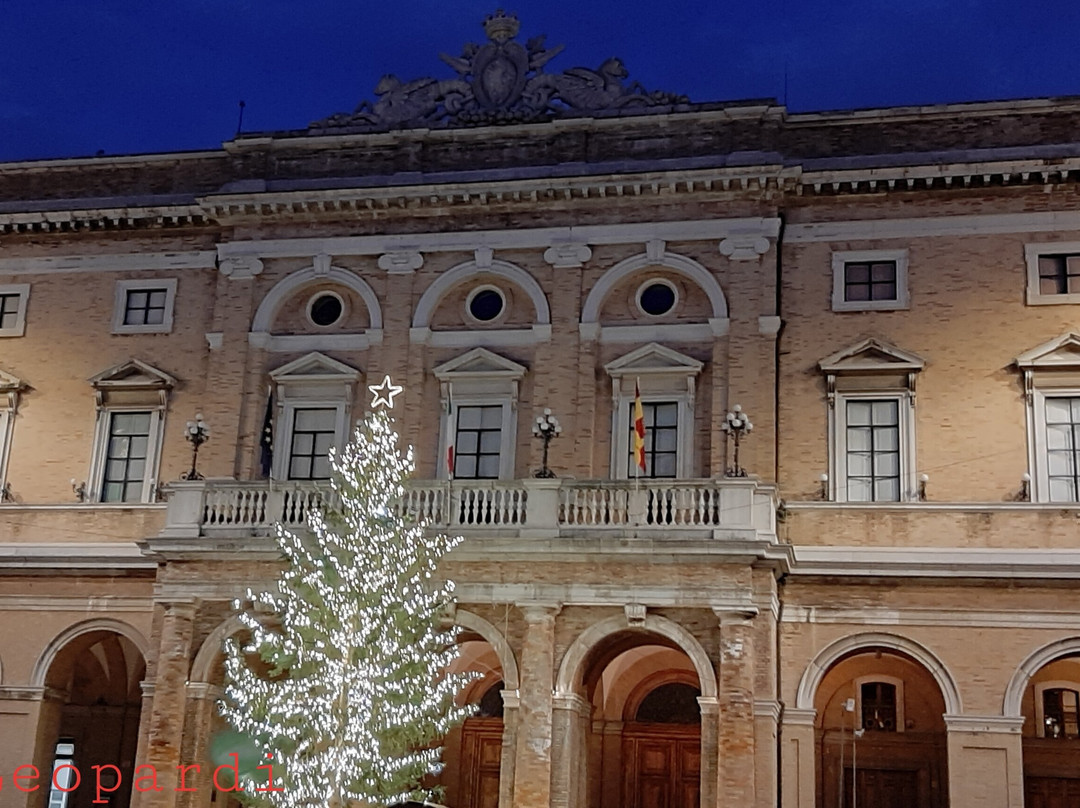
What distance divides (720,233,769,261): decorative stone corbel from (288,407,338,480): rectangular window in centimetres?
817

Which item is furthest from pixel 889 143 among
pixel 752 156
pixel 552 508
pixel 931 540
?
pixel 552 508

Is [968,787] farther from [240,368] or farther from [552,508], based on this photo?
[240,368]

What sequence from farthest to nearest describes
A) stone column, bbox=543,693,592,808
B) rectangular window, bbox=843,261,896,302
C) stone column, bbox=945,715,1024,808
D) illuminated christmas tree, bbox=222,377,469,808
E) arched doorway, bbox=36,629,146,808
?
arched doorway, bbox=36,629,146,808
rectangular window, bbox=843,261,896,302
stone column, bbox=945,715,1024,808
stone column, bbox=543,693,592,808
illuminated christmas tree, bbox=222,377,469,808

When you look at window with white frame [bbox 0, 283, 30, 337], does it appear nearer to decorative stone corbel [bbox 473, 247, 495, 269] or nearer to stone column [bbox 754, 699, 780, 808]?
decorative stone corbel [bbox 473, 247, 495, 269]

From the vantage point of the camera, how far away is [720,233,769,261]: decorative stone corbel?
27781 mm

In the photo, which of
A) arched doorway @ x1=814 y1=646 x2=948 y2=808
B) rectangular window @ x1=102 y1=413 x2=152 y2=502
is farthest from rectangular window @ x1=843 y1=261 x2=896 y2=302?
rectangular window @ x1=102 y1=413 x2=152 y2=502

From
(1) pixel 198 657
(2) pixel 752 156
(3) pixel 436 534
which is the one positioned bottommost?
(1) pixel 198 657

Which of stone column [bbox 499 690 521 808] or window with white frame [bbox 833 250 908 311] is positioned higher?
window with white frame [bbox 833 250 908 311]

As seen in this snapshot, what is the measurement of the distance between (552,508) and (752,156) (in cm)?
792

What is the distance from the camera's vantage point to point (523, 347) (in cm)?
2853

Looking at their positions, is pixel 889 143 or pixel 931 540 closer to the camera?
pixel 931 540

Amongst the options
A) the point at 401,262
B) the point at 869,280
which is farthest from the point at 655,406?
the point at 401,262

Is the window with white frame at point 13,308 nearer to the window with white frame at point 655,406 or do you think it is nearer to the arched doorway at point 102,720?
the arched doorway at point 102,720

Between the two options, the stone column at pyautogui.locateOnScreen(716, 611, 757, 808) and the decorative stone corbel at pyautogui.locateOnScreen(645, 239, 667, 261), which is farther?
the decorative stone corbel at pyautogui.locateOnScreen(645, 239, 667, 261)
